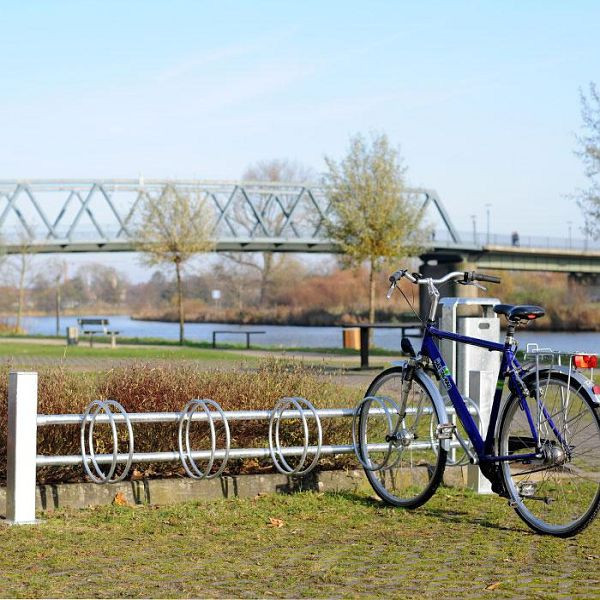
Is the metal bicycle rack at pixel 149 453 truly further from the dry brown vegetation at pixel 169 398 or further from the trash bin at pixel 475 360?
the trash bin at pixel 475 360

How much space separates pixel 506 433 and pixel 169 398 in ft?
8.51

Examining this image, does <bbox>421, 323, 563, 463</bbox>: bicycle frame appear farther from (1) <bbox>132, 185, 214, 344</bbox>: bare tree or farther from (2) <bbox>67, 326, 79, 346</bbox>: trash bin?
(1) <bbox>132, 185, 214, 344</bbox>: bare tree

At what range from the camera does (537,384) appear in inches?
234

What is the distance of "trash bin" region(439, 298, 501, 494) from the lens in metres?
7.30

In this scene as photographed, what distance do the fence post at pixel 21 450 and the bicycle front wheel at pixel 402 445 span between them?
83.6 inches

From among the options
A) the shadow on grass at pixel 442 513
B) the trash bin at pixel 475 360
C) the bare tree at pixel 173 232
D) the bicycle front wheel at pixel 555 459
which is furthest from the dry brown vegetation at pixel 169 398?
the bare tree at pixel 173 232

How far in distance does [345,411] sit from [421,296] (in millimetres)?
49549

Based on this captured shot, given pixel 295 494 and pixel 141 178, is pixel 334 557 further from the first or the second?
pixel 141 178

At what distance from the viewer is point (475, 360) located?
7.67 metres

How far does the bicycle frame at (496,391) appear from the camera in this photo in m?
6.00

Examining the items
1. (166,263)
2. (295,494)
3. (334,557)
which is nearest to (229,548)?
(334,557)

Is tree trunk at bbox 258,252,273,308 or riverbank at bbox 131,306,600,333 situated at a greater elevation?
tree trunk at bbox 258,252,273,308

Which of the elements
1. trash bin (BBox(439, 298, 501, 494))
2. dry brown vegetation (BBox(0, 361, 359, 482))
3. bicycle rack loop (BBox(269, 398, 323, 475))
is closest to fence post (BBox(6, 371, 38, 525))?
dry brown vegetation (BBox(0, 361, 359, 482))

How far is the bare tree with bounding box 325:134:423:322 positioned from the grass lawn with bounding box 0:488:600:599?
27999 millimetres
